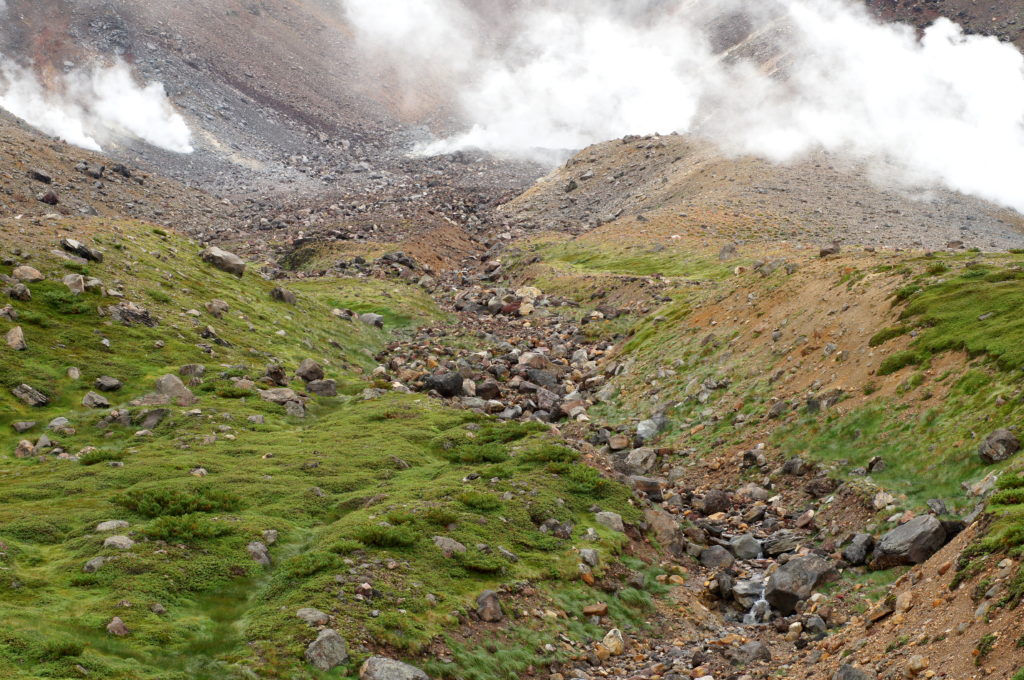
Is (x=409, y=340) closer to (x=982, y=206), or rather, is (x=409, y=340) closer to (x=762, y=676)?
(x=762, y=676)

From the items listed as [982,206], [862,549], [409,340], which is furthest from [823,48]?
[862,549]

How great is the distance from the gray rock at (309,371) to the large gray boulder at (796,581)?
612 inches

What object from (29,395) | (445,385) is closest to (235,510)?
(29,395)

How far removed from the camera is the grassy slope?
10312 millimetres

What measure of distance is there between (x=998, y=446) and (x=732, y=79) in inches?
3468

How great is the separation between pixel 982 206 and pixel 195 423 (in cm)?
5864

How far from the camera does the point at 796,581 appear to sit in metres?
14.2

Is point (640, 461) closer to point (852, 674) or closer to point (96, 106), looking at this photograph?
point (852, 674)

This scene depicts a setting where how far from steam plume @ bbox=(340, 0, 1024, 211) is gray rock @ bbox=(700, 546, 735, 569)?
54255mm

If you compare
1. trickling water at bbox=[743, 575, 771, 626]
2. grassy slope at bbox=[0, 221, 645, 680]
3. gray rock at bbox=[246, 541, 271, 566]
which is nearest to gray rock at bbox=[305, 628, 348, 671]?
grassy slope at bbox=[0, 221, 645, 680]

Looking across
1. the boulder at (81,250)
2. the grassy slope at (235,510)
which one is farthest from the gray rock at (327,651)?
the boulder at (81,250)

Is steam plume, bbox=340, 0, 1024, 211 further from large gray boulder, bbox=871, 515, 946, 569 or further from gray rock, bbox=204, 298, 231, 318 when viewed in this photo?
large gray boulder, bbox=871, 515, 946, 569

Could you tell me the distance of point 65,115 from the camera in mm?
83750

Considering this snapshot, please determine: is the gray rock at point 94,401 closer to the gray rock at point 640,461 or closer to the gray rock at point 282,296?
the gray rock at point 282,296
